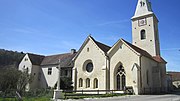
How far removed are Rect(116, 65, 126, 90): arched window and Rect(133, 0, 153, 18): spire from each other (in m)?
16.8

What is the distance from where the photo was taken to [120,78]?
109ft

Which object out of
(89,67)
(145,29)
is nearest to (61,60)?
(89,67)

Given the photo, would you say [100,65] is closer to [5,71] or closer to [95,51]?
[95,51]

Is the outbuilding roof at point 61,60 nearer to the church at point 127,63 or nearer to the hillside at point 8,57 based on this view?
the church at point 127,63

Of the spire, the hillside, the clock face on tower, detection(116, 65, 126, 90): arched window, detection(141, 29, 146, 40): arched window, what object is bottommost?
detection(116, 65, 126, 90): arched window

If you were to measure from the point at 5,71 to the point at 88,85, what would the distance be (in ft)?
55.5

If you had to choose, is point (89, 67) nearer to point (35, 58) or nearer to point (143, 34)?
point (143, 34)

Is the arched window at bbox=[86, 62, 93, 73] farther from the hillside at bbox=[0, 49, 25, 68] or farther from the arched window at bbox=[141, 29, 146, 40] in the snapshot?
the hillside at bbox=[0, 49, 25, 68]

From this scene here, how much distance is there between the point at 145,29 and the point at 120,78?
15118 mm

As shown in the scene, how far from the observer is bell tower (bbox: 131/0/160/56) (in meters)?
40.3

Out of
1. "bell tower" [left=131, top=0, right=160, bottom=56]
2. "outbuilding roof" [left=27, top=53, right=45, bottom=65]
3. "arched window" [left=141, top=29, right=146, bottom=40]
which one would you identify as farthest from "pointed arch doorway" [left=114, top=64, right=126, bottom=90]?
"outbuilding roof" [left=27, top=53, right=45, bottom=65]

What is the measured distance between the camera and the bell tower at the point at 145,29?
40.3 m

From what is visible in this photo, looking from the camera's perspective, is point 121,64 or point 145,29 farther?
point 145,29

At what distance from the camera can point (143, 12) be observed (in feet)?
142
